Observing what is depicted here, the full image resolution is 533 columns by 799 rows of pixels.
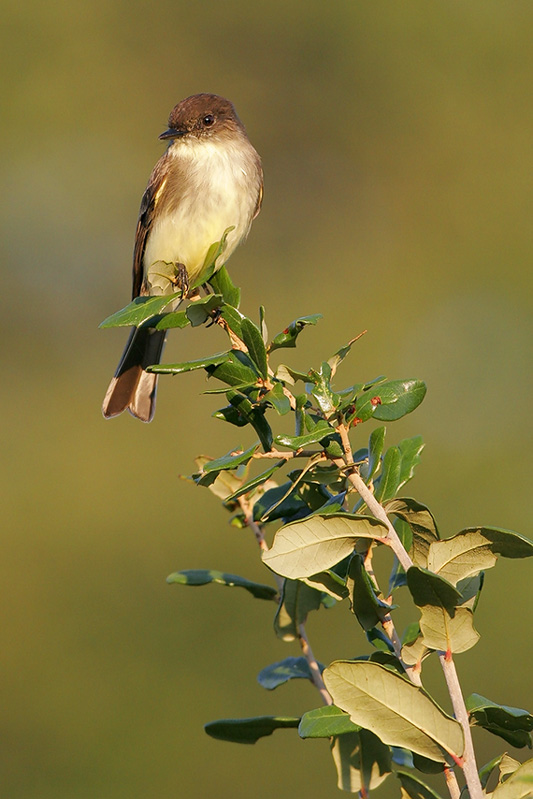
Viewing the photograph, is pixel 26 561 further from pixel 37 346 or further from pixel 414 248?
pixel 414 248

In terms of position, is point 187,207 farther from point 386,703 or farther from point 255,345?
point 386,703

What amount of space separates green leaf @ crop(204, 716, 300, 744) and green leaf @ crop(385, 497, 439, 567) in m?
0.31

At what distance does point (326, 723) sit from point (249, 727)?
280mm

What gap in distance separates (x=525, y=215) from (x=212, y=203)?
15.3 ft

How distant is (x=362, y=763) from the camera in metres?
1.22

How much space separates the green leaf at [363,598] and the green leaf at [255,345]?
1.10 ft

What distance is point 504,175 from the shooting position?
309 inches

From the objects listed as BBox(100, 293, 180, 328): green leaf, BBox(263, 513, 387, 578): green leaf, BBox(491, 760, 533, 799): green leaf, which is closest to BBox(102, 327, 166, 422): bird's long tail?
BBox(100, 293, 180, 328): green leaf

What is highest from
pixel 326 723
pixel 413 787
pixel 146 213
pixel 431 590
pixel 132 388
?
pixel 146 213

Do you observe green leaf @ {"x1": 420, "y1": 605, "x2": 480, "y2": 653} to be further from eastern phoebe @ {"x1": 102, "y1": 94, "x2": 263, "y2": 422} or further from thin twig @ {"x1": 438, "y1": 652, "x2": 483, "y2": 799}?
Answer: eastern phoebe @ {"x1": 102, "y1": 94, "x2": 263, "y2": 422}

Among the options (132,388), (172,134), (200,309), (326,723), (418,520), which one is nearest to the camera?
(326,723)

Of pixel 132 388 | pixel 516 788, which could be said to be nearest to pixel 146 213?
pixel 132 388

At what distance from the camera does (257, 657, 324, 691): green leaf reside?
1.44 meters

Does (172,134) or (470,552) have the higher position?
(172,134)
